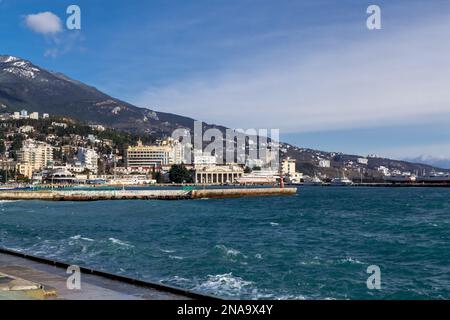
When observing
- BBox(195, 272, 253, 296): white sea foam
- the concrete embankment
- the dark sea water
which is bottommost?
the dark sea water

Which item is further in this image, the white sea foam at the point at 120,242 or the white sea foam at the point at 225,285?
the white sea foam at the point at 120,242

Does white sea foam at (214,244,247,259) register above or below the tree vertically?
below

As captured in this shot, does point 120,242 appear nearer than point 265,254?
No

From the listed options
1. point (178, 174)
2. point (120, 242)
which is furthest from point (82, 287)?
point (178, 174)

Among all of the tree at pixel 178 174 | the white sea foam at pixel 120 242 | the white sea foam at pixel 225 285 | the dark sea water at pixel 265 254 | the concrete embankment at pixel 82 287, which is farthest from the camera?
the tree at pixel 178 174

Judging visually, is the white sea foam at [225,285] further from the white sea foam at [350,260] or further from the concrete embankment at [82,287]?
the white sea foam at [350,260]

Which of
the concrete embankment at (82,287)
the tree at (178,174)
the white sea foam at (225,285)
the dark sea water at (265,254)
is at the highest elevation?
the tree at (178,174)

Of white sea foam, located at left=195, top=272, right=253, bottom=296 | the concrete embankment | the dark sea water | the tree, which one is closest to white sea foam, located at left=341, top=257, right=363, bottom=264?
the dark sea water

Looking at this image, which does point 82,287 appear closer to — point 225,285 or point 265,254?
point 225,285

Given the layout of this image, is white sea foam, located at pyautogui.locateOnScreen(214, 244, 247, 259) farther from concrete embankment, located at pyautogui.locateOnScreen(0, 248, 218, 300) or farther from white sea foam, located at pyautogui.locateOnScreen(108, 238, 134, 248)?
concrete embankment, located at pyautogui.locateOnScreen(0, 248, 218, 300)

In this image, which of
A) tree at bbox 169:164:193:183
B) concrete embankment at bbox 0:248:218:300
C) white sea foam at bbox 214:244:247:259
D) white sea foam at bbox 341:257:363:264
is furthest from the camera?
tree at bbox 169:164:193:183

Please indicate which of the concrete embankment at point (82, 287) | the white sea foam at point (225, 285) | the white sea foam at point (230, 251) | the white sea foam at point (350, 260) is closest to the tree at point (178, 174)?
the white sea foam at point (230, 251)
